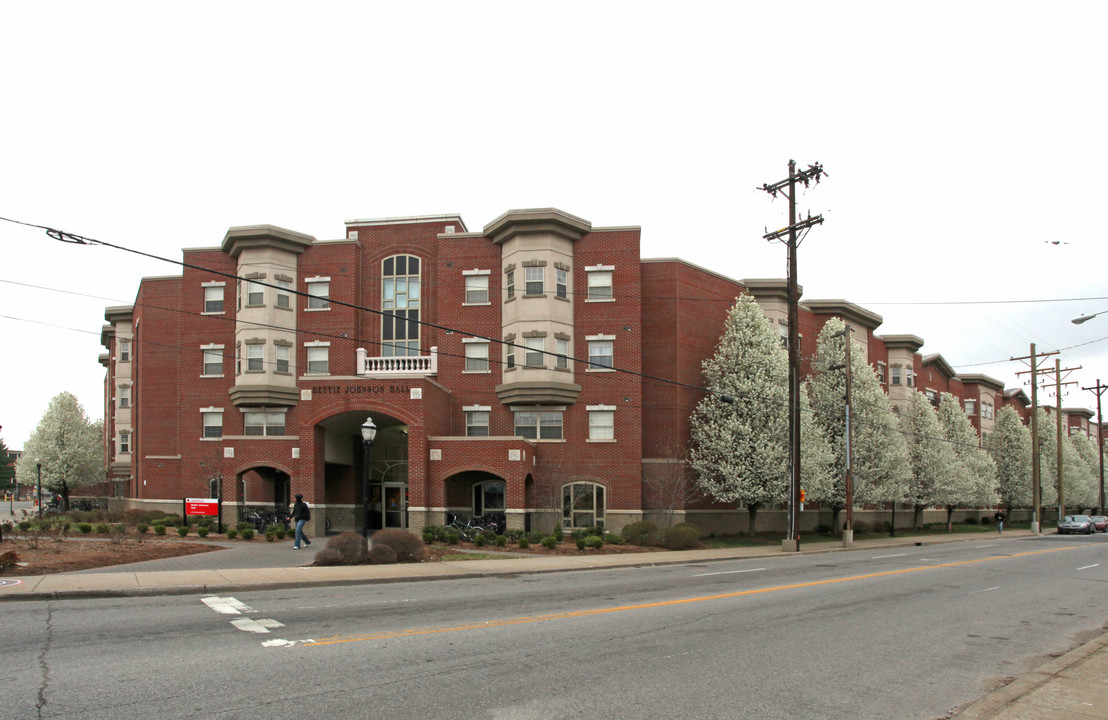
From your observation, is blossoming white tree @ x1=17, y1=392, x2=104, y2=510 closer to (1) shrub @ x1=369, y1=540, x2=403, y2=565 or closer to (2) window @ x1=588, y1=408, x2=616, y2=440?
(2) window @ x1=588, y1=408, x2=616, y2=440

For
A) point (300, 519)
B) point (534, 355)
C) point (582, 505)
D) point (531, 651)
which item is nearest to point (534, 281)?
point (534, 355)

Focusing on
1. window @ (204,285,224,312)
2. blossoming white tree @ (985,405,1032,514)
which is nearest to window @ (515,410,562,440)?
window @ (204,285,224,312)

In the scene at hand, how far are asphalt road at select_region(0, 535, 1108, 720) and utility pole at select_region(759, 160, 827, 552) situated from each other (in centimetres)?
1354

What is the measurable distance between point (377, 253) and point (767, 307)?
21.1 meters

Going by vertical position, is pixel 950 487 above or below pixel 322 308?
below

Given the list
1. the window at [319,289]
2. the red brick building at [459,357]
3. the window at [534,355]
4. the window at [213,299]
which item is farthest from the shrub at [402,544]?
the window at [213,299]

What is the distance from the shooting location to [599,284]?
123 ft

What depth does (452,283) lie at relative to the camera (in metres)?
38.4

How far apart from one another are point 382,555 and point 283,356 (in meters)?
19.5

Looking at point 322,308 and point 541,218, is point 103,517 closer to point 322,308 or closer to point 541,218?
point 322,308

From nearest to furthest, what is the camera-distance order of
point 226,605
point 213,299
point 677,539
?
point 226,605
point 677,539
point 213,299

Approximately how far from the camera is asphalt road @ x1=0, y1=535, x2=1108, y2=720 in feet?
24.7

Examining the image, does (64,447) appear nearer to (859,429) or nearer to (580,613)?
(859,429)

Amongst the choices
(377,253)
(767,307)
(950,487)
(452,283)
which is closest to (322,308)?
(377,253)
